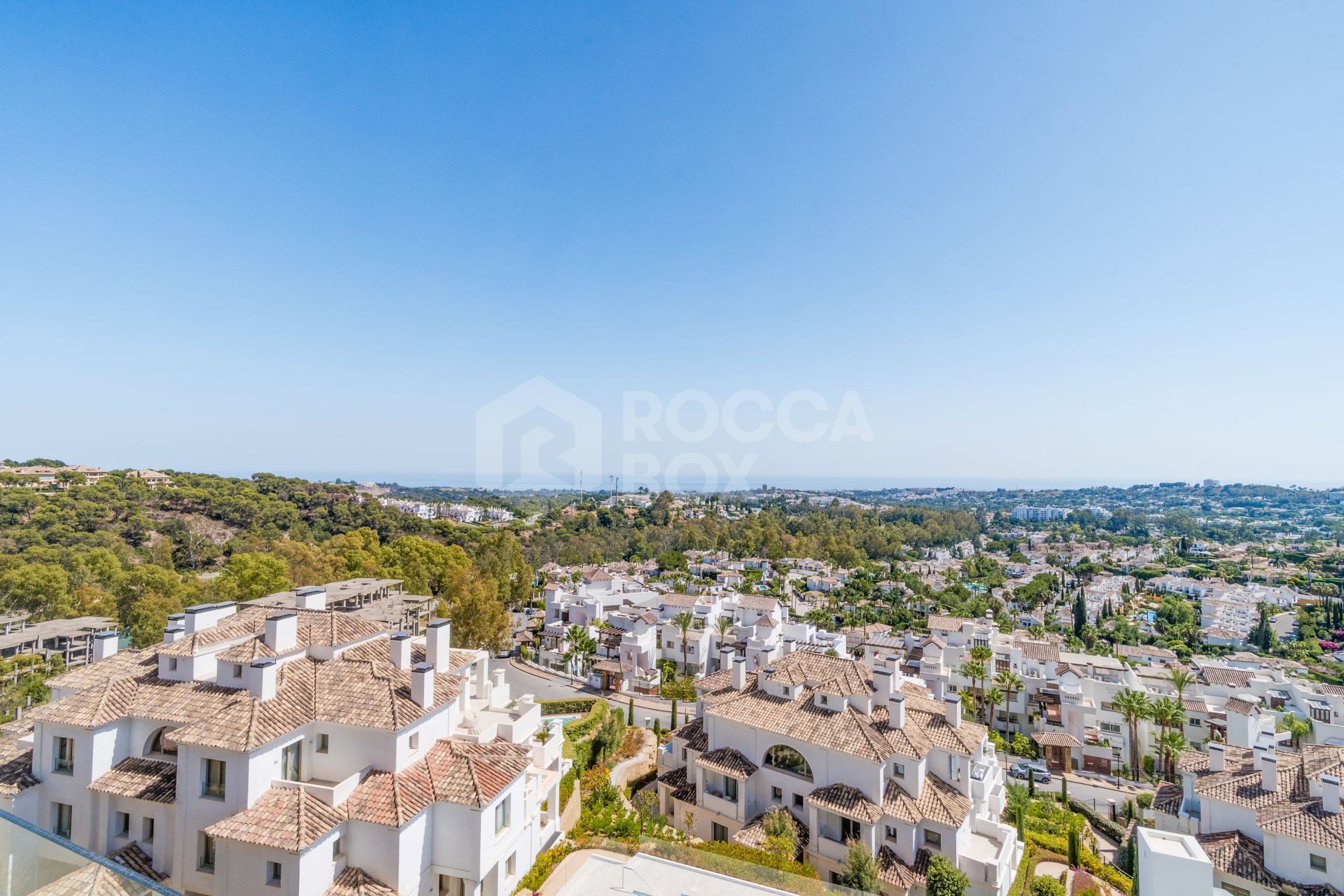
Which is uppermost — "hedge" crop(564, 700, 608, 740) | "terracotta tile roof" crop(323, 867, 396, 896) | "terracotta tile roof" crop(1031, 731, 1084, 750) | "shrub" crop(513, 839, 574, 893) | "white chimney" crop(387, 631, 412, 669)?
"white chimney" crop(387, 631, 412, 669)

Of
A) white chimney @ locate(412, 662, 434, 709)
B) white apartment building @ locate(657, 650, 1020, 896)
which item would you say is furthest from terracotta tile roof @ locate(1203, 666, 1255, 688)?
white chimney @ locate(412, 662, 434, 709)

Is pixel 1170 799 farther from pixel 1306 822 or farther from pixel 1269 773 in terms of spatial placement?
pixel 1306 822

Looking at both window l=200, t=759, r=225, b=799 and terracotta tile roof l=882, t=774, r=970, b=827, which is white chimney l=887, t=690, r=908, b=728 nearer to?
terracotta tile roof l=882, t=774, r=970, b=827

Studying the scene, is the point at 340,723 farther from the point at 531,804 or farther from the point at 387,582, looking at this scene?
the point at 387,582

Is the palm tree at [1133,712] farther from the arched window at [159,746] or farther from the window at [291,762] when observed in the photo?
the arched window at [159,746]

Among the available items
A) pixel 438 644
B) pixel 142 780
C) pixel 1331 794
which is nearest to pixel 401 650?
pixel 438 644
